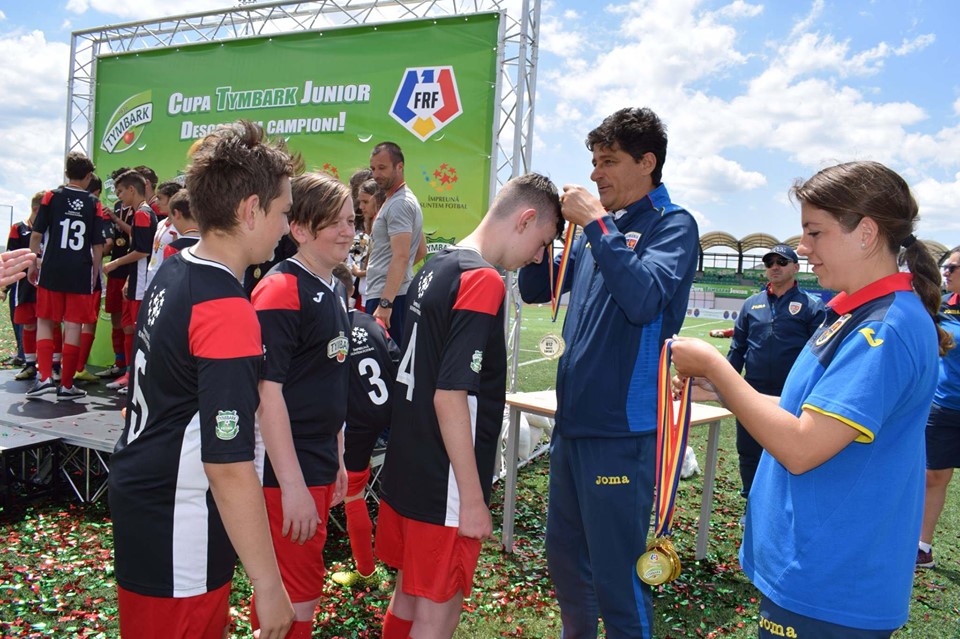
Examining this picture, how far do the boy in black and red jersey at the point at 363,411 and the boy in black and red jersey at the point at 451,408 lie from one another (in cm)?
122

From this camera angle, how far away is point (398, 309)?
5234mm

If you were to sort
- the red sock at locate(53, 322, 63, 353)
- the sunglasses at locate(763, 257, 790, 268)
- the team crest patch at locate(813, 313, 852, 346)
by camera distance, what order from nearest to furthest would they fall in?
the team crest patch at locate(813, 313, 852, 346) < the sunglasses at locate(763, 257, 790, 268) < the red sock at locate(53, 322, 63, 353)

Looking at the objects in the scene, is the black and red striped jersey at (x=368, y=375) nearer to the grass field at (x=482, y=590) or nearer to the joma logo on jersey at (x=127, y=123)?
the grass field at (x=482, y=590)

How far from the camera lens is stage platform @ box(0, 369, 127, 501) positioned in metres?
5.00

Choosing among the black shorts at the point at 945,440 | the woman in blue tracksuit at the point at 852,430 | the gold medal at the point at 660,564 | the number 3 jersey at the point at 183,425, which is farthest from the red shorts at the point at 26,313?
the black shorts at the point at 945,440

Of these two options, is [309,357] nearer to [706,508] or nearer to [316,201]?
[316,201]

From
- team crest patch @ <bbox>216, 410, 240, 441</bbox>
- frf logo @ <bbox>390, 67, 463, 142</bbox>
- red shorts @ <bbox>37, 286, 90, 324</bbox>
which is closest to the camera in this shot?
team crest patch @ <bbox>216, 410, 240, 441</bbox>

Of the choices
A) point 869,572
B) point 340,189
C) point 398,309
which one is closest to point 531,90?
point 398,309

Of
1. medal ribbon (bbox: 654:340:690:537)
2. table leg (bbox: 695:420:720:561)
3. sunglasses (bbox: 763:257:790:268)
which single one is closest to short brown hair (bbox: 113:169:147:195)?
table leg (bbox: 695:420:720:561)

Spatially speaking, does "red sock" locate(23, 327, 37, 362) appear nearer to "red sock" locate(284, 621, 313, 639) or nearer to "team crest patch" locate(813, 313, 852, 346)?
"red sock" locate(284, 621, 313, 639)

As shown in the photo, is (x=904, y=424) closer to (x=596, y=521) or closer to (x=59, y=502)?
(x=596, y=521)

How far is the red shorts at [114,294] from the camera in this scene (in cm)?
772

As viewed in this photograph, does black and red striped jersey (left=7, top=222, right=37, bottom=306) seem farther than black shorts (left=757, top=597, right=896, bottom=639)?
Yes

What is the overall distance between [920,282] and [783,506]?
4.03ft
